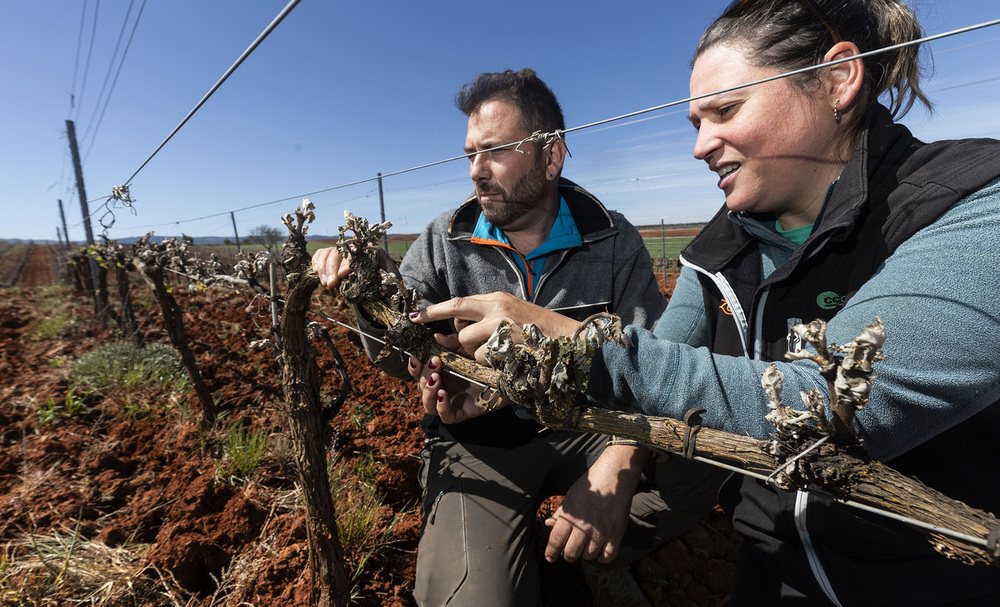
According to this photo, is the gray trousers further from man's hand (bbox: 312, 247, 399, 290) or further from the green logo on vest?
man's hand (bbox: 312, 247, 399, 290)

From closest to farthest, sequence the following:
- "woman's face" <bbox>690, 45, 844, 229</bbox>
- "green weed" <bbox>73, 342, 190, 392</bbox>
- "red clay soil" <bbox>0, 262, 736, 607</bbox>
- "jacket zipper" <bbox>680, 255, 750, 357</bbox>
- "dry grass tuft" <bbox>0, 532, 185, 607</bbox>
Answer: "woman's face" <bbox>690, 45, 844, 229</bbox>, "jacket zipper" <bbox>680, 255, 750, 357</bbox>, "dry grass tuft" <bbox>0, 532, 185, 607</bbox>, "red clay soil" <bbox>0, 262, 736, 607</bbox>, "green weed" <bbox>73, 342, 190, 392</bbox>

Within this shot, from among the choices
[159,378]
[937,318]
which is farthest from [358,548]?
[159,378]

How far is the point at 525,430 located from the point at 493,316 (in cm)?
139

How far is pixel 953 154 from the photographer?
1031 mm

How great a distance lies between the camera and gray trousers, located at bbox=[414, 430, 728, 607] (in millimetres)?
1795

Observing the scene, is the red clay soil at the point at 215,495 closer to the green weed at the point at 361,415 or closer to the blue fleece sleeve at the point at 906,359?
the green weed at the point at 361,415

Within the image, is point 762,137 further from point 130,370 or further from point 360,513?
point 130,370

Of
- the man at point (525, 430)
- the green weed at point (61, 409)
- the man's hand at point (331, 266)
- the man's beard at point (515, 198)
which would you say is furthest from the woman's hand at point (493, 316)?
the green weed at point (61, 409)

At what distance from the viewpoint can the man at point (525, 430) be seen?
1785mm

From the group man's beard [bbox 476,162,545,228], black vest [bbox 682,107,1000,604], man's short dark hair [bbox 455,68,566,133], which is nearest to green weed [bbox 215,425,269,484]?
man's beard [bbox 476,162,545,228]

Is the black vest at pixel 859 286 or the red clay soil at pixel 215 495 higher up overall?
the black vest at pixel 859 286

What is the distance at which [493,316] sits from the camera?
1089 mm

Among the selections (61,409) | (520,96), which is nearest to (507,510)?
(520,96)

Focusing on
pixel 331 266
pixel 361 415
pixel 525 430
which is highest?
pixel 331 266
